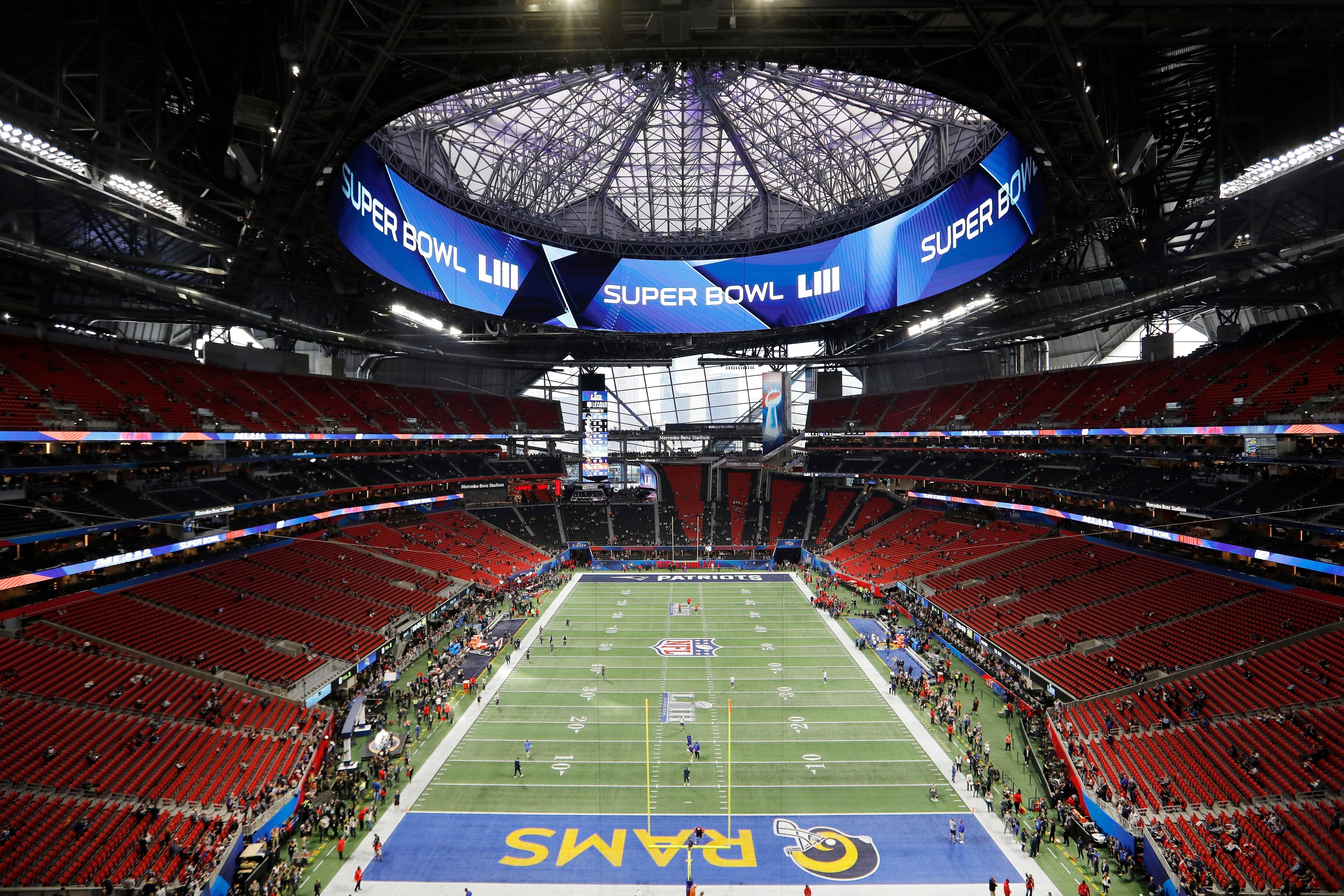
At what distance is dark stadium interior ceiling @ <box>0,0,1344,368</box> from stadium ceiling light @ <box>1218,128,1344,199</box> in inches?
29.2

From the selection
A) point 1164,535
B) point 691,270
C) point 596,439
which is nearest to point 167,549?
point 596,439

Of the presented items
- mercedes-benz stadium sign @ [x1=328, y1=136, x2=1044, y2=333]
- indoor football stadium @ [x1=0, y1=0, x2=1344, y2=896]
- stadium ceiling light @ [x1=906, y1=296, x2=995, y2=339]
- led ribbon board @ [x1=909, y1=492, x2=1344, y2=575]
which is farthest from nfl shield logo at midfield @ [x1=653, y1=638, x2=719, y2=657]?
stadium ceiling light @ [x1=906, y1=296, x2=995, y2=339]

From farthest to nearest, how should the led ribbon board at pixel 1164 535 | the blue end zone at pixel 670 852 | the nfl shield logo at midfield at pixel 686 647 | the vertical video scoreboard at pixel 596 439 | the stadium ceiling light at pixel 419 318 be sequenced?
the vertical video scoreboard at pixel 596 439 → the stadium ceiling light at pixel 419 318 → the nfl shield logo at midfield at pixel 686 647 → the led ribbon board at pixel 1164 535 → the blue end zone at pixel 670 852

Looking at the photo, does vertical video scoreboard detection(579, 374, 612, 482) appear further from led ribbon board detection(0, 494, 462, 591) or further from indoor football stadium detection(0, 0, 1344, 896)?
led ribbon board detection(0, 494, 462, 591)

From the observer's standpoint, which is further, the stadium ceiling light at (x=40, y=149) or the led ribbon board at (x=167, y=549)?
the led ribbon board at (x=167, y=549)

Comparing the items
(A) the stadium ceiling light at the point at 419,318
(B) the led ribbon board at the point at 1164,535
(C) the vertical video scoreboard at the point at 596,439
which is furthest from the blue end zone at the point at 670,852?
(C) the vertical video scoreboard at the point at 596,439

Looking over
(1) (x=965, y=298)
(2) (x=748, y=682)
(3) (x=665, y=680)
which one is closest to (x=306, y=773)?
(3) (x=665, y=680)

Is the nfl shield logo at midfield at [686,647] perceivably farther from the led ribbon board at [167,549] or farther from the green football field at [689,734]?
the led ribbon board at [167,549]

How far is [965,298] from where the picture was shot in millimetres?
38062

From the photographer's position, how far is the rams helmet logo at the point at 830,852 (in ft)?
54.6

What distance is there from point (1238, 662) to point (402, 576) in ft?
123

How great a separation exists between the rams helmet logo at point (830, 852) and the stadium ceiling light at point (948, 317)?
3006 centimetres

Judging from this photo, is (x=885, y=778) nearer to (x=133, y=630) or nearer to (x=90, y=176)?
(x=133, y=630)

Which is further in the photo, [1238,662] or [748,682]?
[748,682]
